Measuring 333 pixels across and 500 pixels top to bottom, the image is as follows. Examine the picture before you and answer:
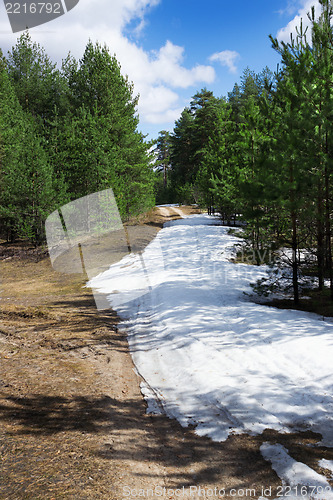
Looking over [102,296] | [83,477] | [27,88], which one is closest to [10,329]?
[102,296]

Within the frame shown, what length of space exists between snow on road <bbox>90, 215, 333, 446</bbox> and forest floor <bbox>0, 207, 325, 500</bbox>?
31cm

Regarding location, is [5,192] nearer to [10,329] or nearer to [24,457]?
[10,329]

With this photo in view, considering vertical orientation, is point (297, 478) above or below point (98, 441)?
below

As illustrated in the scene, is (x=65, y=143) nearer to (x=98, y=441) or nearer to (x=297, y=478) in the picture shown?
(x=98, y=441)

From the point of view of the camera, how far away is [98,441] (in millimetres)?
3354

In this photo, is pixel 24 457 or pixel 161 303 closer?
pixel 24 457

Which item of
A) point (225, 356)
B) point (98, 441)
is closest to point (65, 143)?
point (225, 356)

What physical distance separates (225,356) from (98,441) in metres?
3.07

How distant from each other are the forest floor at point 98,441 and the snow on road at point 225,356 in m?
0.31

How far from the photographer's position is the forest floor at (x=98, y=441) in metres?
2.76

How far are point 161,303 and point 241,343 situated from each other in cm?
320

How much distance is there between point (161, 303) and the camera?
8852 mm

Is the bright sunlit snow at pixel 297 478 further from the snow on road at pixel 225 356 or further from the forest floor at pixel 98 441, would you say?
the snow on road at pixel 225 356

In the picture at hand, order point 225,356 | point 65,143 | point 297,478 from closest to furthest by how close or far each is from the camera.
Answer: point 297,478 → point 225,356 → point 65,143
